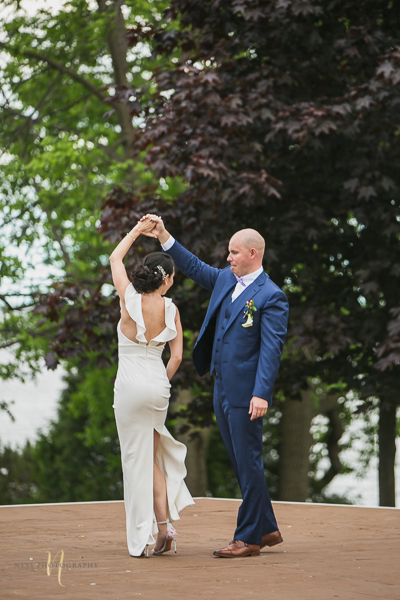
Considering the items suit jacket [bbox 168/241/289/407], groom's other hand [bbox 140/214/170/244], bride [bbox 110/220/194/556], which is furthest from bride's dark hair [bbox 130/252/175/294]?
suit jacket [bbox 168/241/289/407]

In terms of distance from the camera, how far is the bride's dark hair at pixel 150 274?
5270mm

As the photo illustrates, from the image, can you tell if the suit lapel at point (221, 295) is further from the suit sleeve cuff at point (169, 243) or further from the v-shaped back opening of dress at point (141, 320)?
the suit sleeve cuff at point (169, 243)

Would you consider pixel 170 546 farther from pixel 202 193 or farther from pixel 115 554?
pixel 202 193

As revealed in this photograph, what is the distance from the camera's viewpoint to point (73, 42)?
46.7 feet

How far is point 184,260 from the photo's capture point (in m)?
5.64

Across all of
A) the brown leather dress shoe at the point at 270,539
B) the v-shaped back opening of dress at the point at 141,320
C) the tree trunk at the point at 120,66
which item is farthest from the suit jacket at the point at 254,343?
the tree trunk at the point at 120,66

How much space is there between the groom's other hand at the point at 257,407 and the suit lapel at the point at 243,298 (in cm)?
55

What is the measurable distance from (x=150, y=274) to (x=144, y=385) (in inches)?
27.6

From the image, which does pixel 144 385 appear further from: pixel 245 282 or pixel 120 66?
pixel 120 66

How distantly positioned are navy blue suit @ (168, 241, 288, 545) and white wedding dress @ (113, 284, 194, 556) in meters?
0.36

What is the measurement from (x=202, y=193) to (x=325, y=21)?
8.10ft

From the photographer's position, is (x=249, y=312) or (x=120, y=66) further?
(x=120, y=66)

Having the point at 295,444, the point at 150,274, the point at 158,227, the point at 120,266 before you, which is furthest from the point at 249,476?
the point at 295,444

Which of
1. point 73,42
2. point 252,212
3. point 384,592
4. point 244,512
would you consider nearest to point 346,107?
point 252,212
